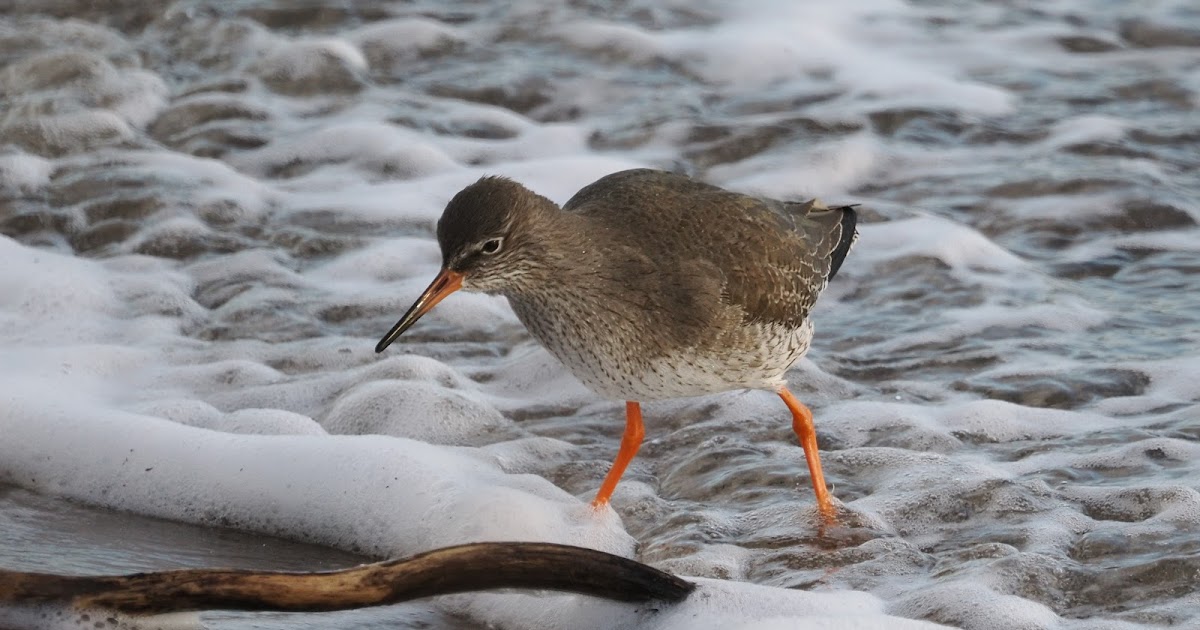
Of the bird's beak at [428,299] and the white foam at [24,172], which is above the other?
the bird's beak at [428,299]

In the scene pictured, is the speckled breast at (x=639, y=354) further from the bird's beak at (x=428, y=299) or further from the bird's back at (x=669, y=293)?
the bird's beak at (x=428, y=299)

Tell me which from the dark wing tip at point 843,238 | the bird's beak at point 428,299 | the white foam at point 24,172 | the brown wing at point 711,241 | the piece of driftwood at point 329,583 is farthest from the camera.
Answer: the white foam at point 24,172

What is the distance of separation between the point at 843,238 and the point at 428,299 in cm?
183

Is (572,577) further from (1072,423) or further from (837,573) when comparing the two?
(1072,423)

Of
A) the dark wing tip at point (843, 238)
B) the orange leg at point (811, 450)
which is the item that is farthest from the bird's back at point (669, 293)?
the dark wing tip at point (843, 238)

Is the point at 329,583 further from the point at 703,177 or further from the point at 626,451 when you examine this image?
the point at 703,177

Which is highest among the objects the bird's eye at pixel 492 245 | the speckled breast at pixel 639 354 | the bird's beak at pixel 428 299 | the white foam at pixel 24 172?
the bird's eye at pixel 492 245

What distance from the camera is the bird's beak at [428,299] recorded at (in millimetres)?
4766

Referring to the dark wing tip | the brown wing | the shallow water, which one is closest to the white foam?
the shallow water

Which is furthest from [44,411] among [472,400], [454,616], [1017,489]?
[1017,489]

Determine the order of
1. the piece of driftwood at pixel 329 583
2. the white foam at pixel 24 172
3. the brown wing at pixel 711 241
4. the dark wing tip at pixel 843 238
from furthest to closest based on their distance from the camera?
the white foam at pixel 24 172 < the dark wing tip at pixel 843 238 < the brown wing at pixel 711 241 < the piece of driftwood at pixel 329 583

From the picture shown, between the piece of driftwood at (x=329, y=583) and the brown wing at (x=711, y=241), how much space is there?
4.82 feet

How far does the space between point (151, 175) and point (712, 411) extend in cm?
361

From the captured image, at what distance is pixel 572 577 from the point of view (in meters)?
3.68
